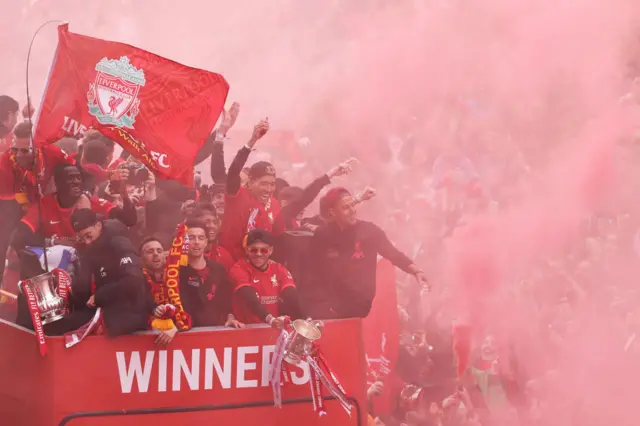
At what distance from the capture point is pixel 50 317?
3863 millimetres

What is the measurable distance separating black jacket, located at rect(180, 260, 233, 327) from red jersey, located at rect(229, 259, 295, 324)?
5 cm

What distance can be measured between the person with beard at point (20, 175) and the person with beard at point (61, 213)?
7 cm

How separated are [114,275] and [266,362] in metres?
0.84

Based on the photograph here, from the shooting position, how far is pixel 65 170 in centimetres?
421

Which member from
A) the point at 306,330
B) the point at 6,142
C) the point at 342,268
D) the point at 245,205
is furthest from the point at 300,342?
the point at 6,142

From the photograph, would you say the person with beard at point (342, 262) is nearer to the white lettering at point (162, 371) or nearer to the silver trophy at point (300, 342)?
the silver trophy at point (300, 342)

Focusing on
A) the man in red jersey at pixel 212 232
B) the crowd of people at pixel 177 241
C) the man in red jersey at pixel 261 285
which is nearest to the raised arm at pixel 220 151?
the crowd of people at pixel 177 241

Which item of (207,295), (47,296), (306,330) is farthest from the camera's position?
(207,295)

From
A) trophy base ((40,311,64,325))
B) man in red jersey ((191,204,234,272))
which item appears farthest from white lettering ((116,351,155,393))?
man in red jersey ((191,204,234,272))

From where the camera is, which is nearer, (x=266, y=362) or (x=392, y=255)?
(x=266, y=362)

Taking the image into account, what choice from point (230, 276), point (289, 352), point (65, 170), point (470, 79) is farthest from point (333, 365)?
point (470, 79)

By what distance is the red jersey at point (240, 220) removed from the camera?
175 inches

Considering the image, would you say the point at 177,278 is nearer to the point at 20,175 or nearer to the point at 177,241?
the point at 177,241

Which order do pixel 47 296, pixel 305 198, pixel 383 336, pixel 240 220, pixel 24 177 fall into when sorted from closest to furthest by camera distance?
pixel 47 296
pixel 24 177
pixel 240 220
pixel 305 198
pixel 383 336
